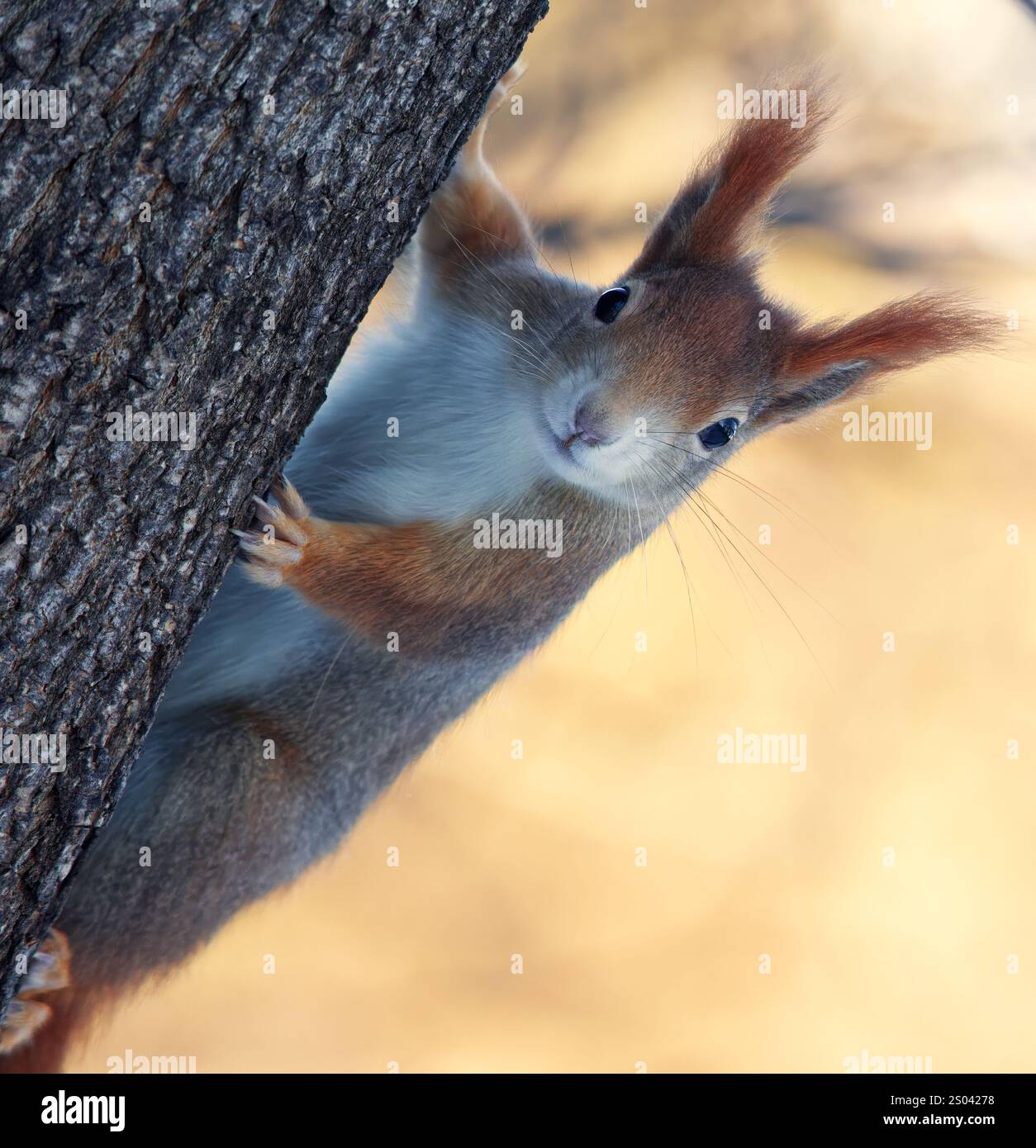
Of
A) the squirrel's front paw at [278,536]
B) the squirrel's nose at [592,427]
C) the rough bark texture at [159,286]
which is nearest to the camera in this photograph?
the rough bark texture at [159,286]

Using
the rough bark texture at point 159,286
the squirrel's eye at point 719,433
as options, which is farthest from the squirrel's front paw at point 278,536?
the squirrel's eye at point 719,433

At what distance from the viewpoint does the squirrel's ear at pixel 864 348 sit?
7.22ft

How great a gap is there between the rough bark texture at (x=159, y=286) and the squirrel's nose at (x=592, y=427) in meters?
0.55

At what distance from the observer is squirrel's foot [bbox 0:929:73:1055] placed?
2.25 metres

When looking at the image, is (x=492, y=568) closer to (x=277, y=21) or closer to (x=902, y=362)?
(x=902, y=362)

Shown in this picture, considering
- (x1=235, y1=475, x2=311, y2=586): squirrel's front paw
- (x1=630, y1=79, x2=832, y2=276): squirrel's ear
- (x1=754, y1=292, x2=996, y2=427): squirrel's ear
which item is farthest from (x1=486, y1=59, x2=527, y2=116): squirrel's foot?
(x1=235, y1=475, x2=311, y2=586): squirrel's front paw

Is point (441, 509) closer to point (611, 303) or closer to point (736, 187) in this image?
point (611, 303)

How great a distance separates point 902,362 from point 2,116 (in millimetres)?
1753

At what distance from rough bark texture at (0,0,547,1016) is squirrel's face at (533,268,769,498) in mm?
592

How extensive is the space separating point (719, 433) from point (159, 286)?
1.31 metres

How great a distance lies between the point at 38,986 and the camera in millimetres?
2260

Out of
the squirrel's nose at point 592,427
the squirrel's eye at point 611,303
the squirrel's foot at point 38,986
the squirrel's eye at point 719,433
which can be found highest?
the squirrel's eye at point 611,303

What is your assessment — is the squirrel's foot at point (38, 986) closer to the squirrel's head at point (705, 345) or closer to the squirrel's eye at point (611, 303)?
the squirrel's head at point (705, 345)

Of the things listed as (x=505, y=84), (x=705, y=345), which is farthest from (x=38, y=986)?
(x=505, y=84)
